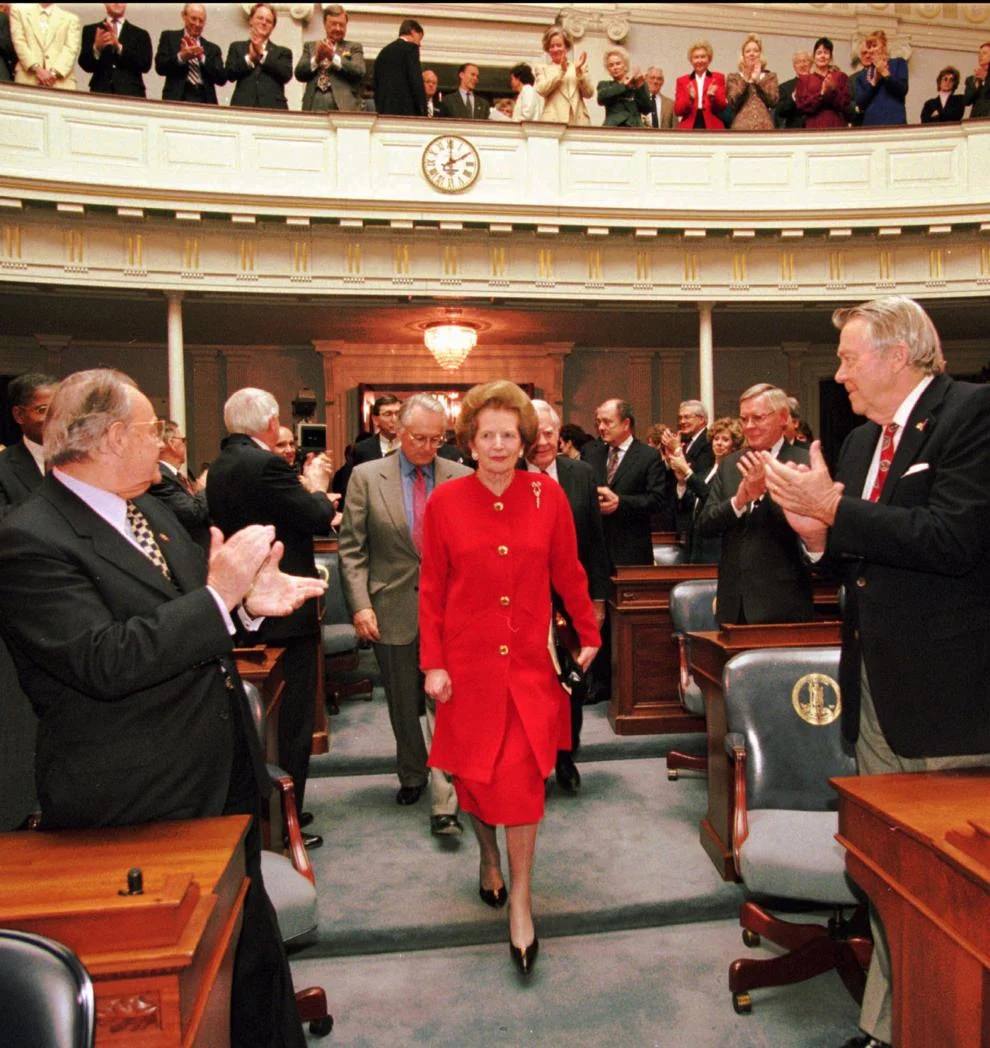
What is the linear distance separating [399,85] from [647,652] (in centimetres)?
661

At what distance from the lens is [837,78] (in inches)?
357

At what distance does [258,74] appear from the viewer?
843 cm

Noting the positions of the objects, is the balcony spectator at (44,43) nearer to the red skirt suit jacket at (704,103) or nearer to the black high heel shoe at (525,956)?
the red skirt suit jacket at (704,103)

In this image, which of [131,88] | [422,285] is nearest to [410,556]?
[422,285]

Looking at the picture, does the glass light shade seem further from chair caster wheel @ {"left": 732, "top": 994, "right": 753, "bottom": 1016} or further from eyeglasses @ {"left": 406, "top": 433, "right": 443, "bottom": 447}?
chair caster wheel @ {"left": 732, "top": 994, "right": 753, "bottom": 1016}

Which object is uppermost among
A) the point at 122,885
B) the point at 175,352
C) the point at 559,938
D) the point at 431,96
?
the point at 431,96

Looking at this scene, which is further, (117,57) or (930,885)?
(117,57)

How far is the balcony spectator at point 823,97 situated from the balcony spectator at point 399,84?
13.1 feet

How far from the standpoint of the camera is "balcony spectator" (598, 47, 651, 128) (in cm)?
901

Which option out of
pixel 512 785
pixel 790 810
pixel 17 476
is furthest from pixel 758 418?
pixel 17 476

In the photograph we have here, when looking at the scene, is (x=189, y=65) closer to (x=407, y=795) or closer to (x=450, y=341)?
(x=450, y=341)

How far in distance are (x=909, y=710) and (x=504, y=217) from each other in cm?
756

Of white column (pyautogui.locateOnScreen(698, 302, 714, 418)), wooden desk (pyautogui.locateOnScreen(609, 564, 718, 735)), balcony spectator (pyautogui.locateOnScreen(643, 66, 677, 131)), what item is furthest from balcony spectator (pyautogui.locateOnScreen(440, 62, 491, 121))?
wooden desk (pyautogui.locateOnScreen(609, 564, 718, 735))

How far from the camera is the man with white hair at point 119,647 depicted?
149cm
